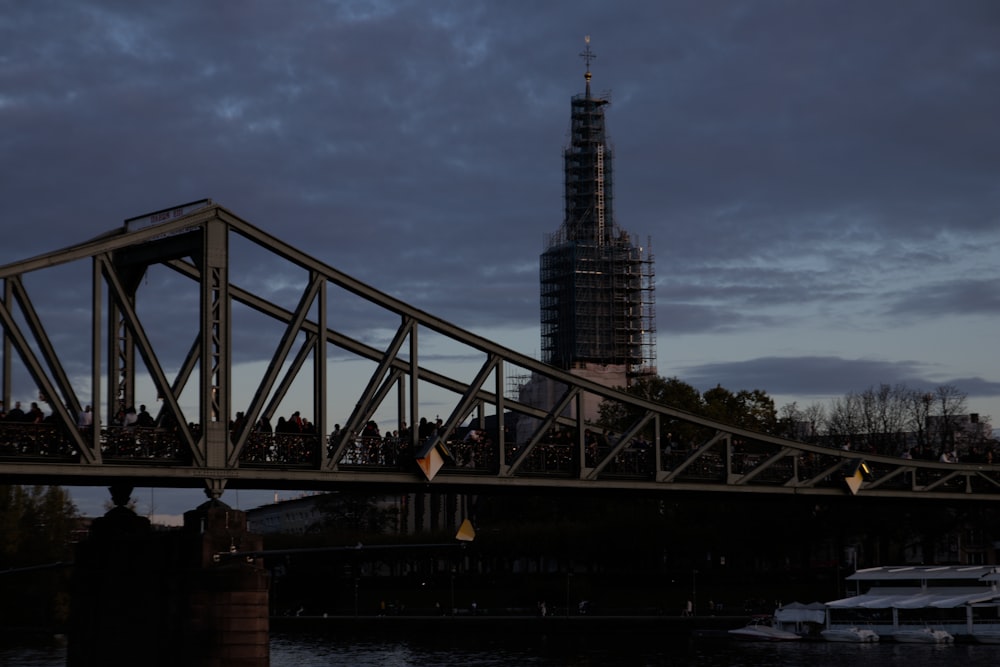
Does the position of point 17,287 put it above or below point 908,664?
above

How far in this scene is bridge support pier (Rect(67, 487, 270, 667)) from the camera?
48.5 meters

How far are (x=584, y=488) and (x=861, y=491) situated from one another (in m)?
20.0

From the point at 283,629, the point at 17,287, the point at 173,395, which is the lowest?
the point at 283,629

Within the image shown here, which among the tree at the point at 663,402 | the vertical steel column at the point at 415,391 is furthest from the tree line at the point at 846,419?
the vertical steel column at the point at 415,391

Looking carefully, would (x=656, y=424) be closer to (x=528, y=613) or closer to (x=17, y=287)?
(x=17, y=287)

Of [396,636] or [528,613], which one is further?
[528,613]

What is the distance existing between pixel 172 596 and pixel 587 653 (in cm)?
4268

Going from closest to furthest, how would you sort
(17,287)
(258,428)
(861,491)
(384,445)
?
(17,287) < (258,428) < (384,445) < (861,491)

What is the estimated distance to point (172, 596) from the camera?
4941cm

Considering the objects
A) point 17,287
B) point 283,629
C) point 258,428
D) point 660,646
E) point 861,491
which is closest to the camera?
point 17,287

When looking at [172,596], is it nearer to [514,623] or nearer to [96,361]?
[96,361]

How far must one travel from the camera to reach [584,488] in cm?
6262

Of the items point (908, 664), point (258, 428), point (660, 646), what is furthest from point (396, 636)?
point (258, 428)

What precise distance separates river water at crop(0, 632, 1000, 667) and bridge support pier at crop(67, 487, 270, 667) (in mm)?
26263
